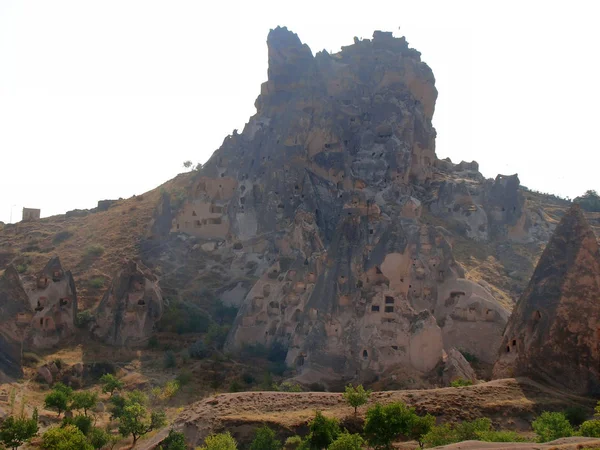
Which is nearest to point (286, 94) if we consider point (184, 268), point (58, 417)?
point (184, 268)

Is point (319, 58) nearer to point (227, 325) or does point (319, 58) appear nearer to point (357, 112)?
point (357, 112)

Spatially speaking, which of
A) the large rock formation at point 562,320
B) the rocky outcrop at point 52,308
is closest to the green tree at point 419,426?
the large rock formation at point 562,320

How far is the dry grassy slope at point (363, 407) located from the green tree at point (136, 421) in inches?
101

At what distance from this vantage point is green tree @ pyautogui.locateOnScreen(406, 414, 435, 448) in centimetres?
1748

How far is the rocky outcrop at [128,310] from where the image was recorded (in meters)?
33.2

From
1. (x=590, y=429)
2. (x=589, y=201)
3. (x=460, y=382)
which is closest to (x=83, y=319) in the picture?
(x=460, y=382)

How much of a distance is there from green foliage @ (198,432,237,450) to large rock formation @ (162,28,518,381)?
7.83 meters

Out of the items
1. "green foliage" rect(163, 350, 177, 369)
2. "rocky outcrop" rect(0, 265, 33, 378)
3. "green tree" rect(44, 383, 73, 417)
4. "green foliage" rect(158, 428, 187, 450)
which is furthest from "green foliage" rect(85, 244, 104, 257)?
"green foliage" rect(158, 428, 187, 450)

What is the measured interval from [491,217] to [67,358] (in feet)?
98.3

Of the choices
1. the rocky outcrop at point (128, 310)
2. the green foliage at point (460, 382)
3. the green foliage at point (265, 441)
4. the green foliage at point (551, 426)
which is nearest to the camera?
the green foliage at point (551, 426)

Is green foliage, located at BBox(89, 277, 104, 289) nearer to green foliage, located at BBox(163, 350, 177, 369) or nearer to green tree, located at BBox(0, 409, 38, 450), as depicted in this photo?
green foliage, located at BBox(163, 350, 177, 369)

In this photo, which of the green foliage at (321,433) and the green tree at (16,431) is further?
the green tree at (16,431)

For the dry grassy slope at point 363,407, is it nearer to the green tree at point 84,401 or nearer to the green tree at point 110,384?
the green tree at point 84,401

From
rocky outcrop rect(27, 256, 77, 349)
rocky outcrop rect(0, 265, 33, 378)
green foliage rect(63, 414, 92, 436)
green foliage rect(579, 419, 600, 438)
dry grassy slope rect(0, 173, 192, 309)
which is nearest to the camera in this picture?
green foliage rect(579, 419, 600, 438)
